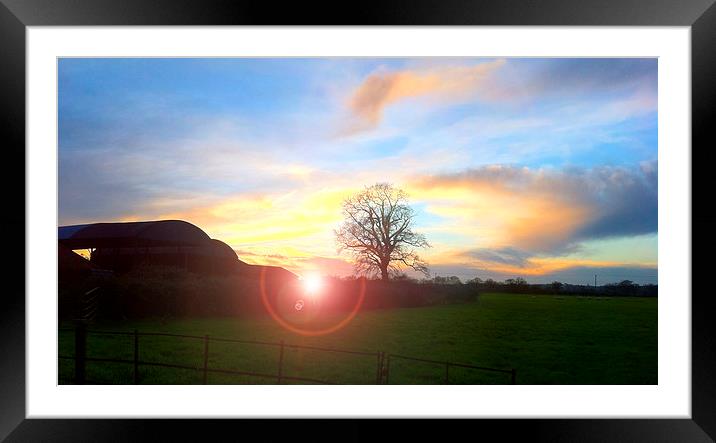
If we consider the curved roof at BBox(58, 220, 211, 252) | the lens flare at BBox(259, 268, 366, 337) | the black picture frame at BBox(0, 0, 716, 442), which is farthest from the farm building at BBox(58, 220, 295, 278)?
the black picture frame at BBox(0, 0, 716, 442)

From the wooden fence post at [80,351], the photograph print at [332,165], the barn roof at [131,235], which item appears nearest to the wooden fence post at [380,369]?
the photograph print at [332,165]

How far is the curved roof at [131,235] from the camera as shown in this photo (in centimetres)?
565

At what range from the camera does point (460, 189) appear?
492 centimetres

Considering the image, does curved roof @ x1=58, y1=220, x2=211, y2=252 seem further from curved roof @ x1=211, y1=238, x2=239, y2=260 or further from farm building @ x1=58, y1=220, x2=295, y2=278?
curved roof @ x1=211, y1=238, x2=239, y2=260

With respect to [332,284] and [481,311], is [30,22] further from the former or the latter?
[481,311]

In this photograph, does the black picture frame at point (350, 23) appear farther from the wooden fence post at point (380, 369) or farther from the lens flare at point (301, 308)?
the lens flare at point (301, 308)

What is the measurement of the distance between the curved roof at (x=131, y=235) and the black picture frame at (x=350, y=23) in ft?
13.3

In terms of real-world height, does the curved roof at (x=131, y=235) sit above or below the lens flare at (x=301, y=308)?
above

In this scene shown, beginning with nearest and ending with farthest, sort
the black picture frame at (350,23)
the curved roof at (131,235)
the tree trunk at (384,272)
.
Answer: the black picture frame at (350,23)
the tree trunk at (384,272)
the curved roof at (131,235)

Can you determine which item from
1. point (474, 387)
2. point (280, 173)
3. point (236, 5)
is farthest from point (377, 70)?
point (474, 387)

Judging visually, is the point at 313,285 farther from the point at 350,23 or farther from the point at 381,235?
the point at 350,23

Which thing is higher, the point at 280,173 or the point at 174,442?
the point at 280,173

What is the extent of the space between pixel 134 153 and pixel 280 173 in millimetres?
1531

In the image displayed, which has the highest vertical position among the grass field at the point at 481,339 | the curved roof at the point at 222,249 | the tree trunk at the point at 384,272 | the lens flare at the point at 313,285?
the curved roof at the point at 222,249
